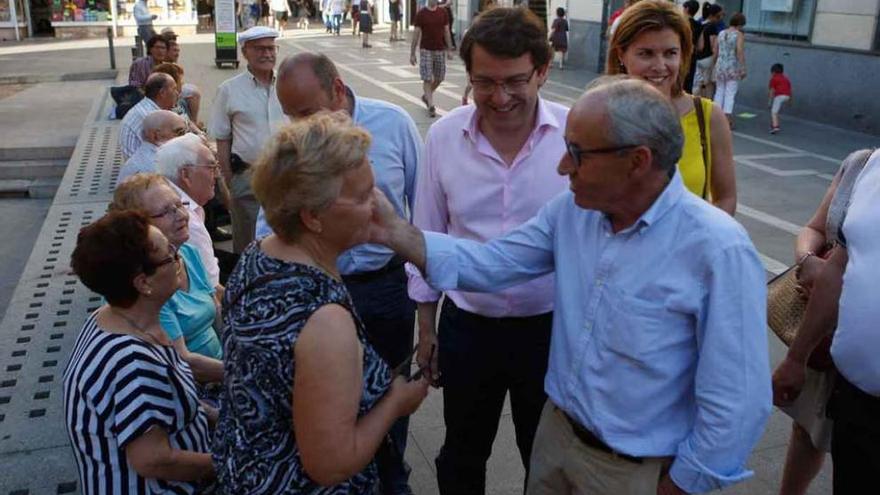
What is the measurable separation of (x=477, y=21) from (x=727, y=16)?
1441 centimetres

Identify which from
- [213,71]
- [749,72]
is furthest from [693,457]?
[213,71]

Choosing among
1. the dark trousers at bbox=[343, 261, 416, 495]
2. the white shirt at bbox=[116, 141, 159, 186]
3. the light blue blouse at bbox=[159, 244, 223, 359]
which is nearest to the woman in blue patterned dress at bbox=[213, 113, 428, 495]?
the dark trousers at bbox=[343, 261, 416, 495]

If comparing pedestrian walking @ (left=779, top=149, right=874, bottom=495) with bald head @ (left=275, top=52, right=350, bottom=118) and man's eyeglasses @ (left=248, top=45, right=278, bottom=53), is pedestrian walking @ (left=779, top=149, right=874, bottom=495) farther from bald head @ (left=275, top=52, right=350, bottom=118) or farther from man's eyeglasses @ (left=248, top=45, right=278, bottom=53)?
man's eyeglasses @ (left=248, top=45, right=278, bottom=53)

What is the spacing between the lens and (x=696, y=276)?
1738 mm

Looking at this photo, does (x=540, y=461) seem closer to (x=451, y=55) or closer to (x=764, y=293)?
→ (x=764, y=293)

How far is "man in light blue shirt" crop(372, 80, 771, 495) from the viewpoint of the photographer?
5.59 ft

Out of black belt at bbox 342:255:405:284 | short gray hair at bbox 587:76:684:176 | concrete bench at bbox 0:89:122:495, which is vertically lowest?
concrete bench at bbox 0:89:122:495

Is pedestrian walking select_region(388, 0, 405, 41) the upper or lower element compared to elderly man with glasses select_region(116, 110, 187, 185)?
upper

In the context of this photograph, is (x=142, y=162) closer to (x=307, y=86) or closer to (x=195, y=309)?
(x=195, y=309)

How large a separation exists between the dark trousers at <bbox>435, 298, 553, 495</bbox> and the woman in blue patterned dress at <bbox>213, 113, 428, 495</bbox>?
0.77 meters

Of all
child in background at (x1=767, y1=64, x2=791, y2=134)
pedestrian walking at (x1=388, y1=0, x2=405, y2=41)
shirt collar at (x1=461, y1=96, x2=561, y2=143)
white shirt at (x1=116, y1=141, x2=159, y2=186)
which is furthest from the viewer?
pedestrian walking at (x1=388, y1=0, x2=405, y2=41)

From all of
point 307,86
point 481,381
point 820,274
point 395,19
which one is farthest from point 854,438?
point 395,19

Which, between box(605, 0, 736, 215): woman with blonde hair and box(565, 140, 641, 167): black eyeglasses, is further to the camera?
box(605, 0, 736, 215): woman with blonde hair

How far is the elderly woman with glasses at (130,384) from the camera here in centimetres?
215
